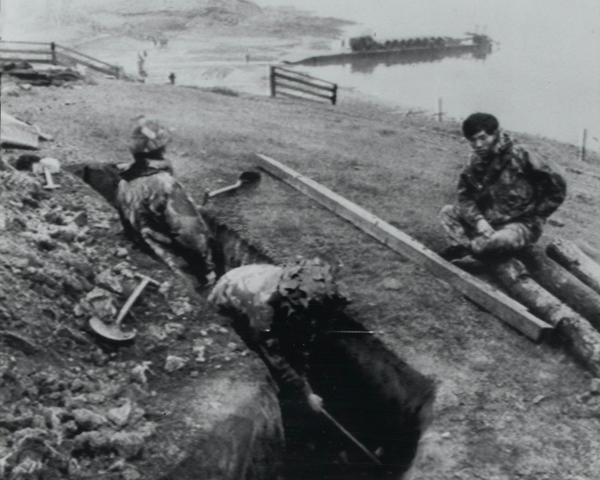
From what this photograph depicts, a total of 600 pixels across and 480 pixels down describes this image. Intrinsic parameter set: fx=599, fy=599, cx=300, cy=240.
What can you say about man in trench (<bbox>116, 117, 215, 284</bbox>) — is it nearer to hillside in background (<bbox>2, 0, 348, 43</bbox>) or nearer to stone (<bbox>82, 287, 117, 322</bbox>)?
stone (<bbox>82, 287, 117, 322</bbox>)

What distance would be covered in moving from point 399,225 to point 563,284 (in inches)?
74.5

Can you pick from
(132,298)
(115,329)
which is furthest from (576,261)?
(115,329)

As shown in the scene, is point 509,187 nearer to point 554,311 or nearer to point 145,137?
point 554,311

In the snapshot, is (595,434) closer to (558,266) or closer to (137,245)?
(558,266)

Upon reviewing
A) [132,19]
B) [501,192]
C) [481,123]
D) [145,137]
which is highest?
[132,19]

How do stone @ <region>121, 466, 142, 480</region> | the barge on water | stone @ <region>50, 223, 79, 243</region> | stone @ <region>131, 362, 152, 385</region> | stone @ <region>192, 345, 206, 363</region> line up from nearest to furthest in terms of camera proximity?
stone @ <region>121, 466, 142, 480</region> < stone @ <region>131, 362, 152, 385</region> < stone @ <region>192, 345, 206, 363</region> < stone @ <region>50, 223, 79, 243</region> < the barge on water

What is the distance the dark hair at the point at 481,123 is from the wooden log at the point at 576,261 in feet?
4.10

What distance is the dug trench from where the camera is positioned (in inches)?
182

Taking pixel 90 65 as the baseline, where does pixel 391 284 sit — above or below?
below

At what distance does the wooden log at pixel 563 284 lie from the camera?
16.0 ft

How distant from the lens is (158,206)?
17.6 feet

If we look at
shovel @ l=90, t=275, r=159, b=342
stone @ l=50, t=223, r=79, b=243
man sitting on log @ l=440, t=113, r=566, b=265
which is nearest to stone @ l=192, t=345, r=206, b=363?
shovel @ l=90, t=275, r=159, b=342

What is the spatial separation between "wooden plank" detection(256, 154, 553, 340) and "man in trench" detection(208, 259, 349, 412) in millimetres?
1619

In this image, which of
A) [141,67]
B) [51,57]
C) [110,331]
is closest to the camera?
[110,331]
